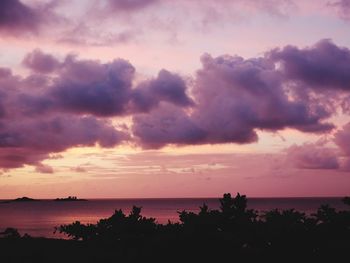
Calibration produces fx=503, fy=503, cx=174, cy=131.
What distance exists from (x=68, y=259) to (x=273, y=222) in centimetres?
446

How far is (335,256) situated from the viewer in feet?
28.1

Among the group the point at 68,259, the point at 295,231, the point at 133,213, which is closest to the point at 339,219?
the point at 295,231

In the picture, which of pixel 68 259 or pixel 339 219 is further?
pixel 68 259

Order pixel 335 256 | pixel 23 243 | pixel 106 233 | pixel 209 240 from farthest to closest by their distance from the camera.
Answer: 1. pixel 23 243
2. pixel 106 233
3. pixel 209 240
4. pixel 335 256

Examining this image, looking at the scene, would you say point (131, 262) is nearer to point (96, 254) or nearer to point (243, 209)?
point (96, 254)

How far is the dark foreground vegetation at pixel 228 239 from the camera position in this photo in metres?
8.95

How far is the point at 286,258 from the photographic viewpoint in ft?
29.0

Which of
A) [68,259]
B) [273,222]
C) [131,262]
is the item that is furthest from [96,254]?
[273,222]

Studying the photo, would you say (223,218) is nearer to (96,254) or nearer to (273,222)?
(273,222)

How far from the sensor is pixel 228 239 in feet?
30.7

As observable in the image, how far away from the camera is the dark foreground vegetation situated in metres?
8.95

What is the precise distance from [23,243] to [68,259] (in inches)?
150

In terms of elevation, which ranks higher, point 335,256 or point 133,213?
point 133,213

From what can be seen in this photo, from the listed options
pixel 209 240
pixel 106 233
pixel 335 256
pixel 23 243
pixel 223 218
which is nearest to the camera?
pixel 335 256
